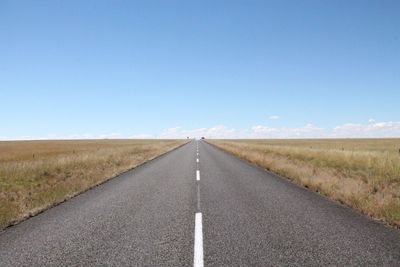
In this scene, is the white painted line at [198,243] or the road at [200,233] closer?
the white painted line at [198,243]

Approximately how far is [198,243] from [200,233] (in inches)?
26.6

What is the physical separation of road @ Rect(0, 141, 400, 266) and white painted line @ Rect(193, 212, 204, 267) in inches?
0.6

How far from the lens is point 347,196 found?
11141 mm

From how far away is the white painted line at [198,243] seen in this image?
17.6ft

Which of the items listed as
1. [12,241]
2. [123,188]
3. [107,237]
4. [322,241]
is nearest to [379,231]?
[322,241]

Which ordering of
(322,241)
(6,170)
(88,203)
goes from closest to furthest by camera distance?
(322,241) < (88,203) < (6,170)

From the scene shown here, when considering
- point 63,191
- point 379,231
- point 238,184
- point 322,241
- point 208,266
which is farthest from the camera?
point 238,184

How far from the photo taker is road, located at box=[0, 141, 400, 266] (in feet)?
18.4

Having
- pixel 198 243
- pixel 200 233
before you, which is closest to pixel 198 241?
pixel 198 243

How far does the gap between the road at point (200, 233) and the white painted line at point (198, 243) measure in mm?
15

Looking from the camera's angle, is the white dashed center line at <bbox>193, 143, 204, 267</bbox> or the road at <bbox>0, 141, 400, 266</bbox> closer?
the white dashed center line at <bbox>193, 143, 204, 267</bbox>

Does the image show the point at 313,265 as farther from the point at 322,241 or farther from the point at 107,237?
the point at 107,237

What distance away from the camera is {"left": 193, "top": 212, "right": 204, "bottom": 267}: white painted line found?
212 inches

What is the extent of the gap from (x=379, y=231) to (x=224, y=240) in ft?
9.45
